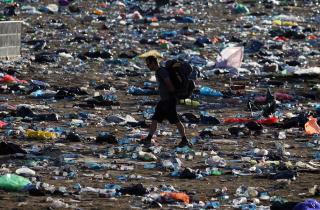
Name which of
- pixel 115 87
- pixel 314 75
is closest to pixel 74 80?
pixel 115 87

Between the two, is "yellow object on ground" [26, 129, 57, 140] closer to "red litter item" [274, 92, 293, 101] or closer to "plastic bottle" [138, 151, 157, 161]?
"plastic bottle" [138, 151, 157, 161]

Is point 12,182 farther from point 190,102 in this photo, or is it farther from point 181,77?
point 190,102

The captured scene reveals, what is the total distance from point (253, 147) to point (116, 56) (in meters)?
10.6

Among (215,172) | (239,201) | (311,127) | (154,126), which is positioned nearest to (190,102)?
(311,127)

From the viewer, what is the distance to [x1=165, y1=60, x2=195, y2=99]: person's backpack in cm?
1142

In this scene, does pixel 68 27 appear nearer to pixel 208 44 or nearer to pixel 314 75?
pixel 208 44

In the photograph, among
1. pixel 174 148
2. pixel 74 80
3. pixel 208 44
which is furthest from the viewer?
pixel 208 44

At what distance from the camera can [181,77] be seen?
11.5 m

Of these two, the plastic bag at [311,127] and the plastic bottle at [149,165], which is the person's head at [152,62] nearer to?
the plastic bottle at [149,165]

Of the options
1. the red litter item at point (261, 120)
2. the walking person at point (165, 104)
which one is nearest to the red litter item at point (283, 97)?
the red litter item at point (261, 120)

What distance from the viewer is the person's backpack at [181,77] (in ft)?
37.5

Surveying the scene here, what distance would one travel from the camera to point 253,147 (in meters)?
12.0

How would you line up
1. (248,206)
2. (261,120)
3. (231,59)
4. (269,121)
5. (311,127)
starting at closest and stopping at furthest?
(248,206) → (311,127) → (269,121) → (261,120) → (231,59)

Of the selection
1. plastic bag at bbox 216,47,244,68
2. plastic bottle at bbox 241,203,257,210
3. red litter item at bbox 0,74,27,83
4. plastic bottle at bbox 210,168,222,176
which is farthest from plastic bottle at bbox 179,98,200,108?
plastic bottle at bbox 241,203,257,210
